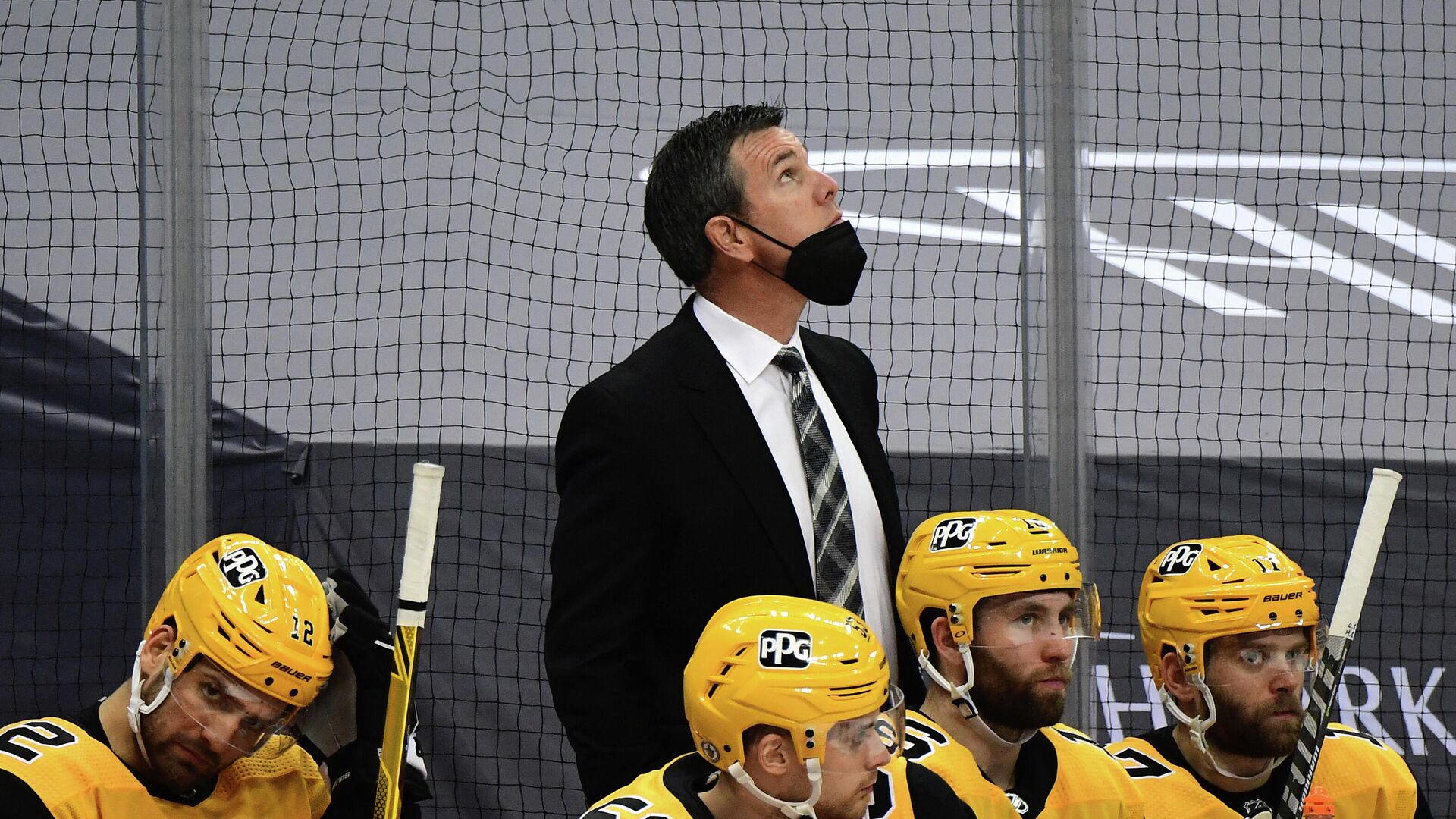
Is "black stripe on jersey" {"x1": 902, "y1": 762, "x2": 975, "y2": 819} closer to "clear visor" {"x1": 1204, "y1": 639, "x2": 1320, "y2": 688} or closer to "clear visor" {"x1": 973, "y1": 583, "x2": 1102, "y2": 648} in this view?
"clear visor" {"x1": 973, "y1": 583, "x2": 1102, "y2": 648}

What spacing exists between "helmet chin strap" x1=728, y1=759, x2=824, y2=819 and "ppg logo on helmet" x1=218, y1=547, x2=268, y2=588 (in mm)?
665

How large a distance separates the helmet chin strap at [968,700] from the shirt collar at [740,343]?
49cm

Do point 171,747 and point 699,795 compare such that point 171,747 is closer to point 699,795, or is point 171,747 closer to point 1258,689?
point 699,795

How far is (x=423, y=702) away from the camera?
361 cm

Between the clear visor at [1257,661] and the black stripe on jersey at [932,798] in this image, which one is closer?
→ the black stripe on jersey at [932,798]

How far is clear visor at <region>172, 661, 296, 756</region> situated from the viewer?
1978 mm

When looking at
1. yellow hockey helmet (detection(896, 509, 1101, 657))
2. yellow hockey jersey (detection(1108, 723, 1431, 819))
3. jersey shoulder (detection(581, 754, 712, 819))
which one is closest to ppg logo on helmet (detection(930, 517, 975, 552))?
yellow hockey helmet (detection(896, 509, 1101, 657))

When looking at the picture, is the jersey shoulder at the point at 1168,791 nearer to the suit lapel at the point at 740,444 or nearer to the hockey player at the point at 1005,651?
the hockey player at the point at 1005,651

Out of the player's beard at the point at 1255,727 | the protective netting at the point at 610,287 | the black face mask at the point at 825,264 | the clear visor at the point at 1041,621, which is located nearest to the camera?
the black face mask at the point at 825,264

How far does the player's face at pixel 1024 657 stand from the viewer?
7.37ft

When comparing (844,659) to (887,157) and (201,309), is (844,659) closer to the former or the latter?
(201,309)

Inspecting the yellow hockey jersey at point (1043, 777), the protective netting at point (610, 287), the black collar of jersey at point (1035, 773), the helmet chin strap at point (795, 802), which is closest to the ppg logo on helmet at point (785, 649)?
the helmet chin strap at point (795, 802)

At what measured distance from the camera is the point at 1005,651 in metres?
2.29

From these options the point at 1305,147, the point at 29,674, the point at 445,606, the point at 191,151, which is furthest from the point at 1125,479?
the point at 29,674
